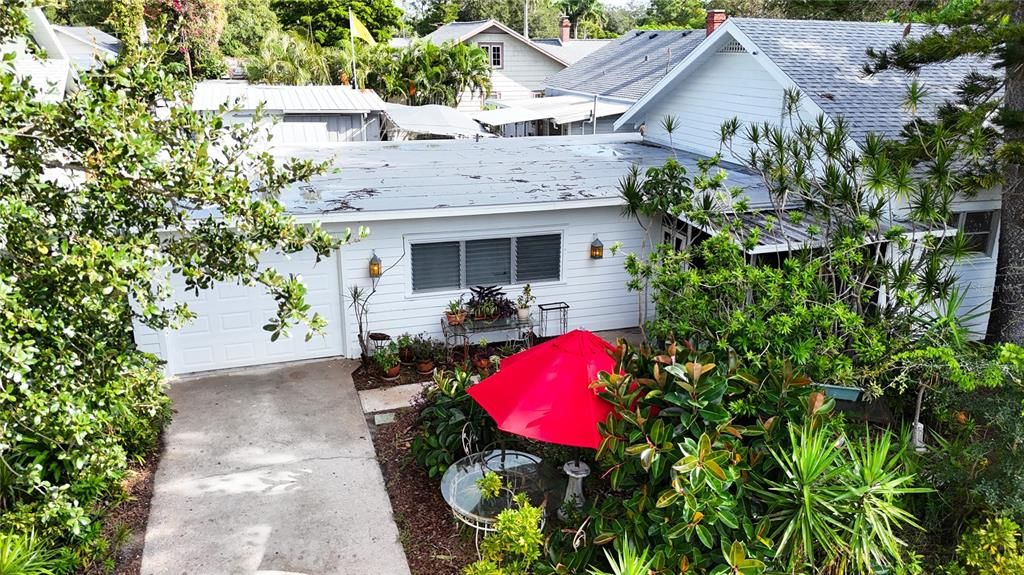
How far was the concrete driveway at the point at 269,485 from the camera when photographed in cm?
667

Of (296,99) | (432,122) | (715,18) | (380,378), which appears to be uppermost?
(715,18)

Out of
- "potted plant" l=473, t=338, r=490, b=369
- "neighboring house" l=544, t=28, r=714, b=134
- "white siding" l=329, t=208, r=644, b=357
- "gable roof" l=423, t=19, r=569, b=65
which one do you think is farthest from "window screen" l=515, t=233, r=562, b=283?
"gable roof" l=423, t=19, r=569, b=65

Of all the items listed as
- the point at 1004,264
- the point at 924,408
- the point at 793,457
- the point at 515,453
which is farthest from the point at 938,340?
the point at 515,453

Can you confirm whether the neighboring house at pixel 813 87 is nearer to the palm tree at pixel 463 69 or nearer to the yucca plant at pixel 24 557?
the yucca plant at pixel 24 557

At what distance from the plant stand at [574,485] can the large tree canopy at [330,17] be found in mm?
42417

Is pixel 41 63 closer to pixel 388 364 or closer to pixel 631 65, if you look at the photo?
pixel 388 364

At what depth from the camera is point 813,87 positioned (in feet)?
38.0

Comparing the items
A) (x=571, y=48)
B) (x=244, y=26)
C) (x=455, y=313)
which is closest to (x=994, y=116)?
(x=455, y=313)

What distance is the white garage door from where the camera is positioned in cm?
1044

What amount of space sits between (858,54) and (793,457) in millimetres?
9997

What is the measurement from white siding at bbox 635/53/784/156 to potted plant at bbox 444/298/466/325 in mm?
6251

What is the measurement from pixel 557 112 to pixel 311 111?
27.4 ft

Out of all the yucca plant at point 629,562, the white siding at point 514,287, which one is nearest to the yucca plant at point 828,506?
the yucca plant at point 629,562

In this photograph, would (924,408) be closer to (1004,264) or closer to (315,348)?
(1004,264)
